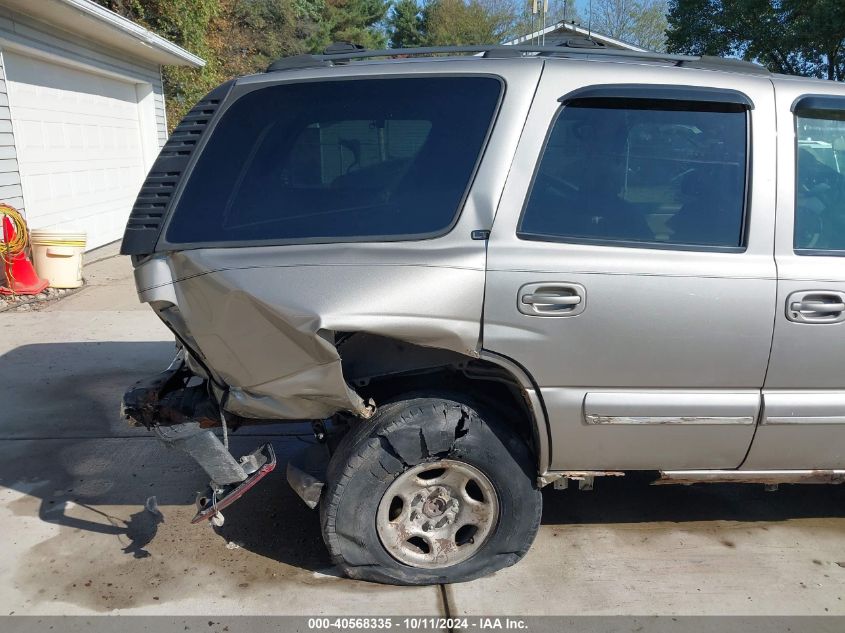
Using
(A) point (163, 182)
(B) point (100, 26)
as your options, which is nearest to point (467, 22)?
(B) point (100, 26)

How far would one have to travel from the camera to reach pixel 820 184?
2.93 m

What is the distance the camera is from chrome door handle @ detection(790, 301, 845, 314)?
2.77 metres

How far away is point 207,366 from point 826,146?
2723 mm

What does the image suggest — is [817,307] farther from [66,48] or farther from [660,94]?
[66,48]

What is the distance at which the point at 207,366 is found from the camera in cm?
294

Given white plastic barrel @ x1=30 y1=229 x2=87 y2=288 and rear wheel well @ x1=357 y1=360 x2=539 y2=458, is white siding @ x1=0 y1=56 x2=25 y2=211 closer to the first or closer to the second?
white plastic barrel @ x1=30 y1=229 x2=87 y2=288

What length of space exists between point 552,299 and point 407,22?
131 ft

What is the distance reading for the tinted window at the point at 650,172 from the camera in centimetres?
281

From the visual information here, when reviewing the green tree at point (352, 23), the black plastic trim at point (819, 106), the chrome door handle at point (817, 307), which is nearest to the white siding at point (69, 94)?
the black plastic trim at point (819, 106)

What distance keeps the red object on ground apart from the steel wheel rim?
659 centimetres

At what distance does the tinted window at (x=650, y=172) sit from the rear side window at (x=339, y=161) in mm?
372

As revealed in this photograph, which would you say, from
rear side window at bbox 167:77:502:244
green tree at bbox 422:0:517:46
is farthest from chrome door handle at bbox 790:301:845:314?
green tree at bbox 422:0:517:46
